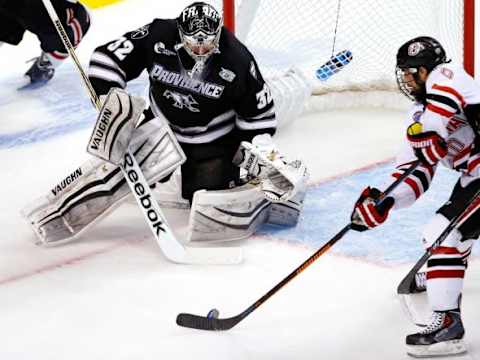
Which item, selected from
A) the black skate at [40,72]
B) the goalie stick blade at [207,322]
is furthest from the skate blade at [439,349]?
the black skate at [40,72]

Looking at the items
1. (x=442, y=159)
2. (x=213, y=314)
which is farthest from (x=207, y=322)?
(x=442, y=159)

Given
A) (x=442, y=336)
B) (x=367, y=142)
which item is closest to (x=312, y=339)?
(x=442, y=336)

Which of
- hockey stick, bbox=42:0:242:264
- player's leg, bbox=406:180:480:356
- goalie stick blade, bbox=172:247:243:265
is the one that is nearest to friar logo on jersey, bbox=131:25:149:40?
hockey stick, bbox=42:0:242:264

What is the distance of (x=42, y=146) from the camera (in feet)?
15.0

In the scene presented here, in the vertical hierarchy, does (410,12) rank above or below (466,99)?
below

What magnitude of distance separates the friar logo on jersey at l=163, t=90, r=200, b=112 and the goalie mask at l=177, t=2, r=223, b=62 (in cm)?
18

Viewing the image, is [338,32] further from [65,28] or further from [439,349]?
[439,349]

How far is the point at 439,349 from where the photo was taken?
114 inches

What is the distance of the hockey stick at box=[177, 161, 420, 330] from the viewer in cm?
303

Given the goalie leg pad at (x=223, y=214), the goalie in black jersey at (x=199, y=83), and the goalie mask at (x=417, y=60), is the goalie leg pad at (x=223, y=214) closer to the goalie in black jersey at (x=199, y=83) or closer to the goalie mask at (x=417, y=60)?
the goalie in black jersey at (x=199, y=83)

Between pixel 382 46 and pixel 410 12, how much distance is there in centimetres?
18

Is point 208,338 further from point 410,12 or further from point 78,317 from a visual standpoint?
point 410,12

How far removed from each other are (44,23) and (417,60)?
2248mm

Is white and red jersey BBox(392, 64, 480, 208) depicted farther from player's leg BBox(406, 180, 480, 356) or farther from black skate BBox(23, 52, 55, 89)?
black skate BBox(23, 52, 55, 89)
